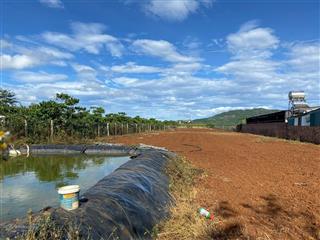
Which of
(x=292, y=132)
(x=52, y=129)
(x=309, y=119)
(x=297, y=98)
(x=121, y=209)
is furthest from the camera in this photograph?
(x=297, y=98)

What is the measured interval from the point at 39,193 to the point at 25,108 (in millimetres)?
17482

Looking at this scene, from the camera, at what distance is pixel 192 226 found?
4309 millimetres

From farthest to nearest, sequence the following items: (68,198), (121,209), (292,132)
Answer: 1. (292,132)
2. (121,209)
3. (68,198)

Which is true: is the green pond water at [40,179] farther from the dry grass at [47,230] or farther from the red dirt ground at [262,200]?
the red dirt ground at [262,200]

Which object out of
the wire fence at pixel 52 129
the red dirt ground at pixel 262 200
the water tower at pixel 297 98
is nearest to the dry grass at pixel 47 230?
the red dirt ground at pixel 262 200

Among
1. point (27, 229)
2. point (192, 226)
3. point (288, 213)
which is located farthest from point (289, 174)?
point (27, 229)

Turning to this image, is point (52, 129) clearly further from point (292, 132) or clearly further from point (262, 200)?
point (292, 132)

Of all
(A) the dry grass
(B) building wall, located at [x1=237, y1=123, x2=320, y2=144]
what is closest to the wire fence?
(A) the dry grass

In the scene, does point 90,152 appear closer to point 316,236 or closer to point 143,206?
point 143,206

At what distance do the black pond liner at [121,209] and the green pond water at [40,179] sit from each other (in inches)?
37.9

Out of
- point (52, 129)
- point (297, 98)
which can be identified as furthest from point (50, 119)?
point (297, 98)

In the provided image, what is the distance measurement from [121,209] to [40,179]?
5090mm

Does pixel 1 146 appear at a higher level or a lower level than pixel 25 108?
lower

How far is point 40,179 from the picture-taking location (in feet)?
27.9
